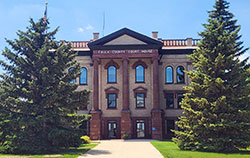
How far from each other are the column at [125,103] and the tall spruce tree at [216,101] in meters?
11.9

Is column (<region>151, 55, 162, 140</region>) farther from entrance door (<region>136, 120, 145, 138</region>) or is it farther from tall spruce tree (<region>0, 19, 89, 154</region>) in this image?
tall spruce tree (<region>0, 19, 89, 154</region>)

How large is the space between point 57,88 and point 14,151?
16.5 ft

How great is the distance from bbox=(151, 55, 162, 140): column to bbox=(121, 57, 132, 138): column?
2.79 m

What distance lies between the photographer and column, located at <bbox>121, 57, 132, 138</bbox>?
31.8 metres

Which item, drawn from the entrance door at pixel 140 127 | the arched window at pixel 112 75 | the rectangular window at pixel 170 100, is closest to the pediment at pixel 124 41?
the arched window at pixel 112 75

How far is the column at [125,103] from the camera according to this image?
31.8 m

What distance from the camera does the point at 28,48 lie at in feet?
66.7

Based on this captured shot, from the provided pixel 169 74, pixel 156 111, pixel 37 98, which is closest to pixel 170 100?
pixel 169 74

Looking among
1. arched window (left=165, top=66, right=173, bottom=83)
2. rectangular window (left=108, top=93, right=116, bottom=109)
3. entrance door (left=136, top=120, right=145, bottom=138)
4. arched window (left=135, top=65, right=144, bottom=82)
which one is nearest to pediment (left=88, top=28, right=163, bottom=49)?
arched window (left=135, top=65, right=144, bottom=82)

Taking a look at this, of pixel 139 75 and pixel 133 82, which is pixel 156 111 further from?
pixel 139 75

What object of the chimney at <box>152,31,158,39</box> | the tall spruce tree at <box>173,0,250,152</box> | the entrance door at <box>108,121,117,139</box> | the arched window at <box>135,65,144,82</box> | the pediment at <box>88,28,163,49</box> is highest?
the chimney at <box>152,31,158,39</box>

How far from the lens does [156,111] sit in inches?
1271

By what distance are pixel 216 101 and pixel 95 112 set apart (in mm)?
16908

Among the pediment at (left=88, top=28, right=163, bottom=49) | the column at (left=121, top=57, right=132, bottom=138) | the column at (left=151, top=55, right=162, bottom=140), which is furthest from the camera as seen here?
the pediment at (left=88, top=28, right=163, bottom=49)
